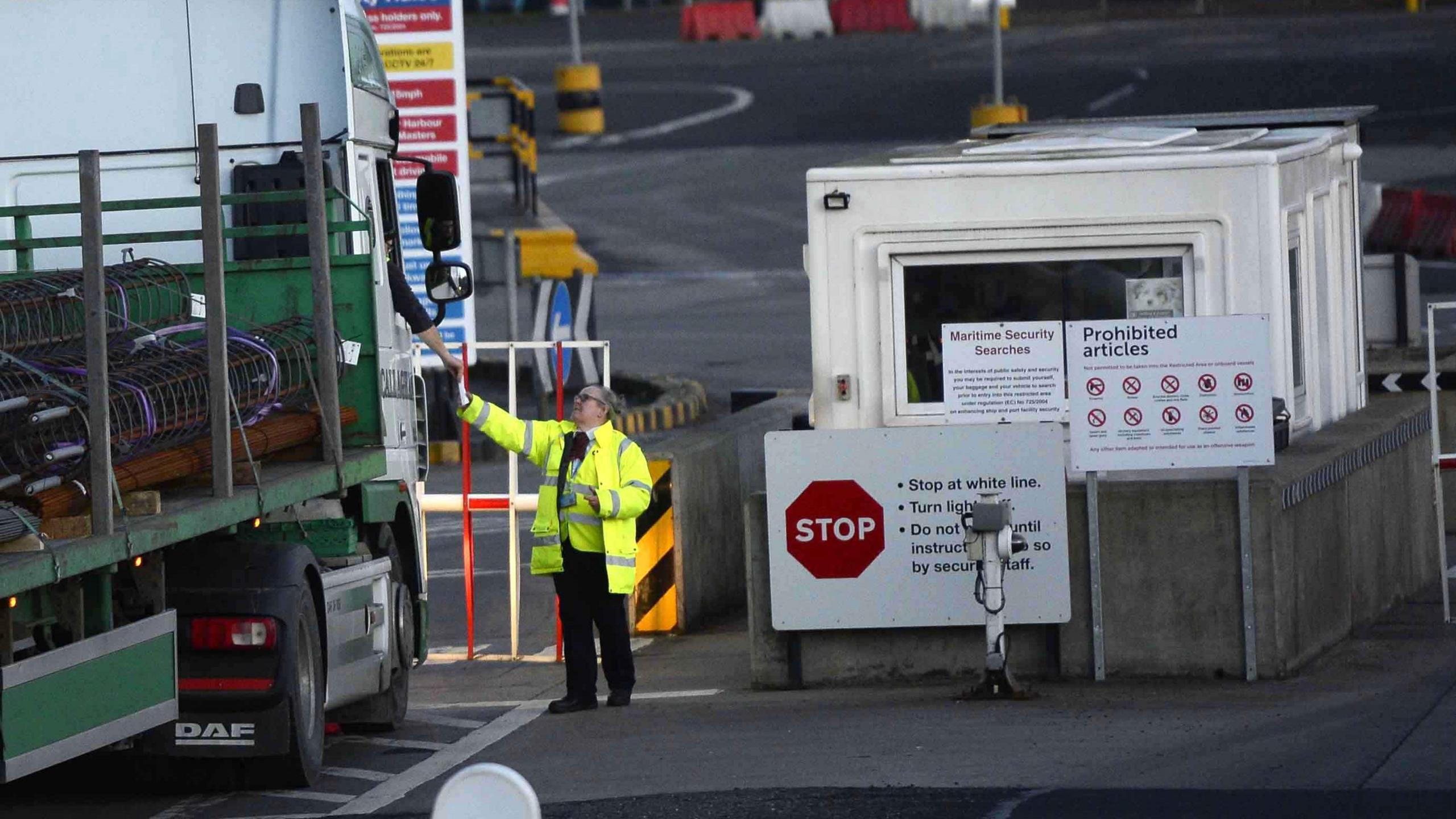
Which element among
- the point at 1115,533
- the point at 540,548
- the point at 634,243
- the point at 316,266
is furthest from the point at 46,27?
the point at 634,243

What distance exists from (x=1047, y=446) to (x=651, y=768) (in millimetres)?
2850

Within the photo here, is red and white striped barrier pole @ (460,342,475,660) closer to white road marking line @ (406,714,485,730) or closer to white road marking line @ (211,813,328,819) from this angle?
white road marking line @ (406,714,485,730)

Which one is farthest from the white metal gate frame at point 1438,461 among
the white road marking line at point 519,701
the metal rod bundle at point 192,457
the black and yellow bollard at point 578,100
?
the black and yellow bollard at point 578,100

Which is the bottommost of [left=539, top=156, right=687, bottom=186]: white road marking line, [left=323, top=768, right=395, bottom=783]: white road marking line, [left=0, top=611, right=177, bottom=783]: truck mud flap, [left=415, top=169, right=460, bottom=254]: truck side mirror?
[left=323, top=768, right=395, bottom=783]: white road marking line

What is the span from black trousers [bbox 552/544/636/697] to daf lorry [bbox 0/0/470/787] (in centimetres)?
79

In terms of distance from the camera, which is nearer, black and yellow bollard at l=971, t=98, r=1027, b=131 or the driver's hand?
the driver's hand

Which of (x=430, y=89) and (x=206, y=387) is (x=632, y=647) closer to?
(x=206, y=387)

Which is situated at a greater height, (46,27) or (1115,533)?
(46,27)

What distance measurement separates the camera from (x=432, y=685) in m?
13.8

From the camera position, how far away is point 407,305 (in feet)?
39.0

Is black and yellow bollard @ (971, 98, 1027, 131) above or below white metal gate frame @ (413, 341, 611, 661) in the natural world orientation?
above

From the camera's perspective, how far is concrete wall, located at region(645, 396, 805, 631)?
48.6 feet

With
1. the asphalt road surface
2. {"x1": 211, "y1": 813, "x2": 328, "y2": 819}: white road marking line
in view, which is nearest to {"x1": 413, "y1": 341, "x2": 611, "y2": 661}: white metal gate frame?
the asphalt road surface

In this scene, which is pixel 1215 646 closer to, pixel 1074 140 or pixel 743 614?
pixel 1074 140
